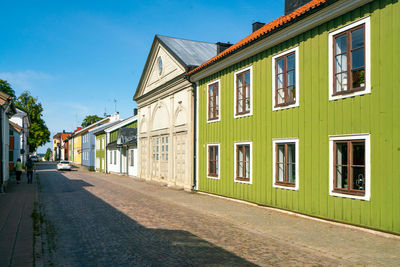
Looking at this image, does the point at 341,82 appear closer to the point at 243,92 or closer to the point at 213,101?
the point at 243,92

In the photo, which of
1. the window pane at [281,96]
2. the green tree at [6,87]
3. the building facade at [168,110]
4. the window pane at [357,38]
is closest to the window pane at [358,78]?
the window pane at [357,38]

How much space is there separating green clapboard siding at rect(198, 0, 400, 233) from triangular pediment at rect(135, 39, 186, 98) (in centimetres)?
640

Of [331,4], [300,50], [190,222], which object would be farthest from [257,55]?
[190,222]

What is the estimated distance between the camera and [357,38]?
9.50 metres

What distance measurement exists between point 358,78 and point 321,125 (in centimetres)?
168

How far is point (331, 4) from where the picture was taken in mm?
9891

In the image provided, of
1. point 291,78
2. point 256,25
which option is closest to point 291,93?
point 291,78

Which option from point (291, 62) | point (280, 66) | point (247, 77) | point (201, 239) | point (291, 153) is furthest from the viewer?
point (247, 77)

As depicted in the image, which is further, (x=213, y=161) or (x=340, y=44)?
(x=213, y=161)

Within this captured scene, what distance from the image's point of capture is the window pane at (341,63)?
32.4 feet

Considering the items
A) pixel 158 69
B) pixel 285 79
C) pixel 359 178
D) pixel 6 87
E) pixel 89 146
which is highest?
pixel 6 87

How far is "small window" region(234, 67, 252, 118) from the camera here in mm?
14289

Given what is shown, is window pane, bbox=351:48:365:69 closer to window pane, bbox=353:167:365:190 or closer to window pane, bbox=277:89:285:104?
window pane, bbox=353:167:365:190

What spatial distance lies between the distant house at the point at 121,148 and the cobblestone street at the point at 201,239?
755 inches
